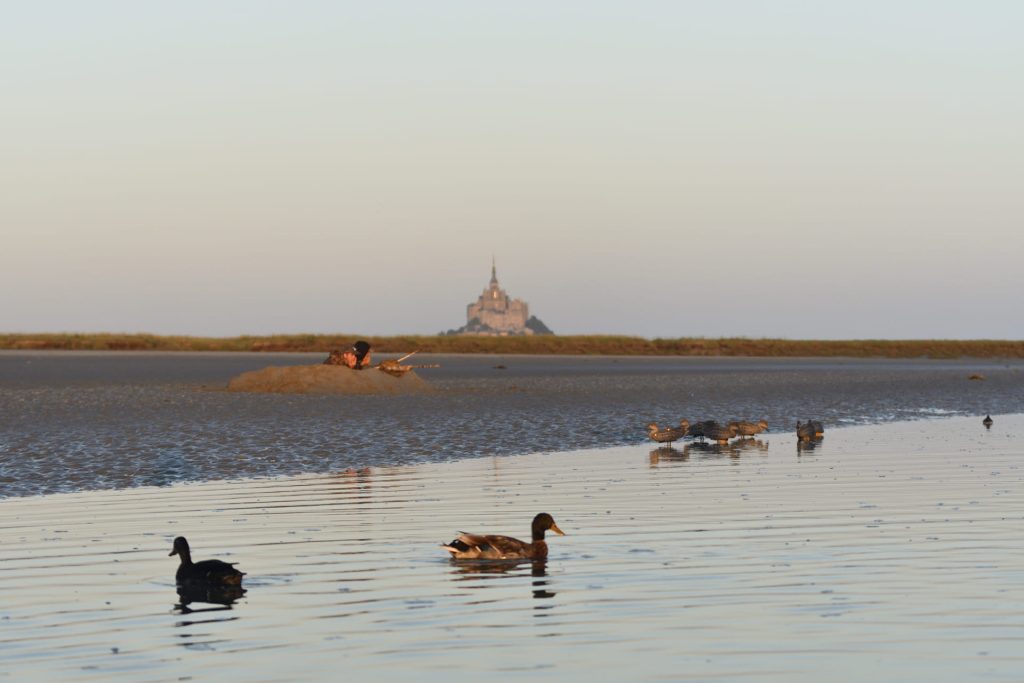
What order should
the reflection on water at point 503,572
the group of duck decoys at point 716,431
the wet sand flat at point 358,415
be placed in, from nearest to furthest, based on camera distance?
the reflection on water at point 503,572, the wet sand flat at point 358,415, the group of duck decoys at point 716,431

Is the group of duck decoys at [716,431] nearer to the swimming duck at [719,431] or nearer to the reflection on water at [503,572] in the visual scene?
the swimming duck at [719,431]

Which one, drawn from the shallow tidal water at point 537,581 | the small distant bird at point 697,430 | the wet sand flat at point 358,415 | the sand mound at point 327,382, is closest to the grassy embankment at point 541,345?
the wet sand flat at point 358,415

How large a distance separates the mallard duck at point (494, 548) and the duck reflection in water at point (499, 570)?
0.17 feet

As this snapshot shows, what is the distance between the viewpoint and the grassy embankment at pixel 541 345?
424 feet

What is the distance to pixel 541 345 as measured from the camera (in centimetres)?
13925

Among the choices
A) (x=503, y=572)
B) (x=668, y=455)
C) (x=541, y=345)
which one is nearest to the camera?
(x=503, y=572)

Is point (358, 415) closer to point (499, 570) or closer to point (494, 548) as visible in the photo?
point (494, 548)

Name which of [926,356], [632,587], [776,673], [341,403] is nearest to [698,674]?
[776,673]

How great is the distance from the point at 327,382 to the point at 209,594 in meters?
34.0

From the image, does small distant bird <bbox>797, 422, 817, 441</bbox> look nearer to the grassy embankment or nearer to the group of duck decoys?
the group of duck decoys

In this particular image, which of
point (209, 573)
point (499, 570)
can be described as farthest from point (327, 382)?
point (209, 573)

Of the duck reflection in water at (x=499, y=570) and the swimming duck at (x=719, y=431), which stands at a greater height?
the swimming duck at (x=719, y=431)

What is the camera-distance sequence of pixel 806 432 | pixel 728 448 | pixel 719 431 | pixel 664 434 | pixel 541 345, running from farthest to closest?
pixel 541 345 < pixel 719 431 < pixel 806 432 < pixel 664 434 < pixel 728 448

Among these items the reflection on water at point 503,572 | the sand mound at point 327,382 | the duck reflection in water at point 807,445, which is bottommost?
the reflection on water at point 503,572
